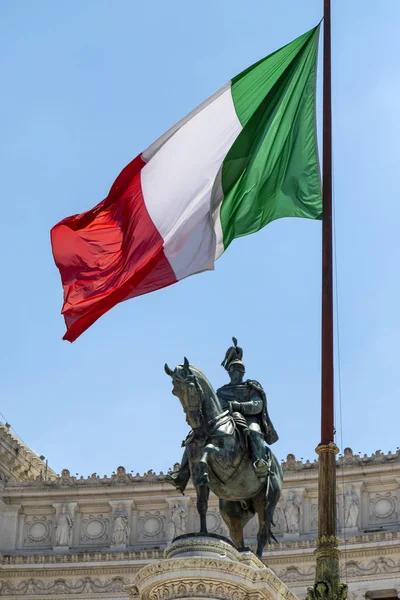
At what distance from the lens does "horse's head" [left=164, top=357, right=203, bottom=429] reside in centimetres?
2142

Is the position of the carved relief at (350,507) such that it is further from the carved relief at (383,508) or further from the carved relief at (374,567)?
the carved relief at (374,567)

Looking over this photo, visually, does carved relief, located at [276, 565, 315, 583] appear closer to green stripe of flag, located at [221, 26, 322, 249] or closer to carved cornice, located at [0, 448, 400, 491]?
carved cornice, located at [0, 448, 400, 491]

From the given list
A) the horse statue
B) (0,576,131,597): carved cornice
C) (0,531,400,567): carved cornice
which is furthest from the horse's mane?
(0,576,131,597): carved cornice

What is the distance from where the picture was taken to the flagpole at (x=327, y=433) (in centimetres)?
1738

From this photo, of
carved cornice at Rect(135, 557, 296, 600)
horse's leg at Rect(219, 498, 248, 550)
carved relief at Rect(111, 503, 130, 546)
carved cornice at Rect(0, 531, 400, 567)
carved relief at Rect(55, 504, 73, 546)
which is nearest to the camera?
carved cornice at Rect(135, 557, 296, 600)

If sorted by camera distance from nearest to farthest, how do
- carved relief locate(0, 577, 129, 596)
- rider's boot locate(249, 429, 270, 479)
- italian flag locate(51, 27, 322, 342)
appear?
italian flag locate(51, 27, 322, 342) < rider's boot locate(249, 429, 270, 479) < carved relief locate(0, 577, 129, 596)

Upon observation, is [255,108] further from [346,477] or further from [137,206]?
[346,477]

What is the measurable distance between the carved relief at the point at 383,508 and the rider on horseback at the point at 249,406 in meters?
37.1

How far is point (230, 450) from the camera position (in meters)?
21.8

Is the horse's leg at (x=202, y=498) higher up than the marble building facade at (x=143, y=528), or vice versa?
the marble building facade at (x=143, y=528)

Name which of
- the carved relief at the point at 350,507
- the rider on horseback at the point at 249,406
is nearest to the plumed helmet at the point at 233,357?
the rider on horseback at the point at 249,406

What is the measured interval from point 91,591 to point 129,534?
3.18 meters

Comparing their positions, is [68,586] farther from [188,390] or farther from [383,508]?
[188,390]

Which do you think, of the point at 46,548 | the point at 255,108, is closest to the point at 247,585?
the point at 255,108
